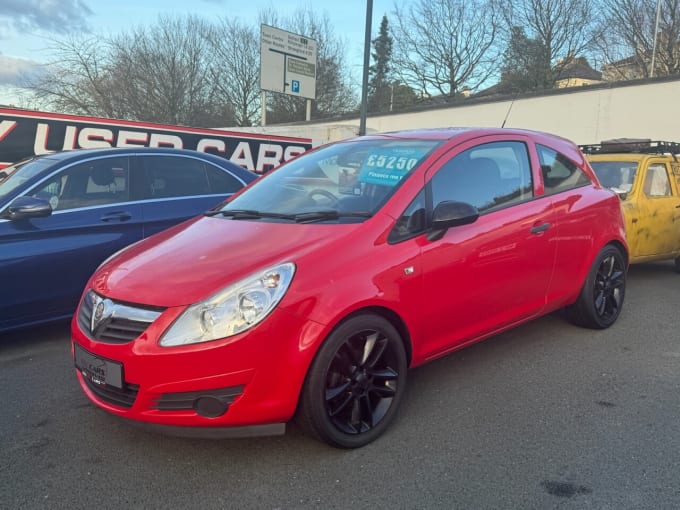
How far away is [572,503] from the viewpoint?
2.30 metres

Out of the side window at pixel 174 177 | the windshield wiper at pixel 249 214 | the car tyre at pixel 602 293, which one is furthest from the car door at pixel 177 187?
the car tyre at pixel 602 293

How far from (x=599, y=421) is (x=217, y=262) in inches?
90.7

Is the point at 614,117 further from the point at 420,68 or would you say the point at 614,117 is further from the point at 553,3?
the point at 420,68

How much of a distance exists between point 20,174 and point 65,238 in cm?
80

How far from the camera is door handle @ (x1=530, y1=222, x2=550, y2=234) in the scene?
3.63 metres

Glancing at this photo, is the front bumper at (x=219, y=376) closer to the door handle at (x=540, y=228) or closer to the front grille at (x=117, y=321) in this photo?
the front grille at (x=117, y=321)

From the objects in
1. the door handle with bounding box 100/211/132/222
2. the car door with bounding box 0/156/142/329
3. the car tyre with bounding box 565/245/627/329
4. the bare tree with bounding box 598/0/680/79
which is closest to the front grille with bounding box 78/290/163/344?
the car door with bounding box 0/156/142/329

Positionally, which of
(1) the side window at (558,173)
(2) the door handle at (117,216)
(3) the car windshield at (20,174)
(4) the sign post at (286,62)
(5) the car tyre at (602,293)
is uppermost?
(4) the sign post at (286,62)

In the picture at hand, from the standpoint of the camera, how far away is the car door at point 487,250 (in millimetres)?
3070

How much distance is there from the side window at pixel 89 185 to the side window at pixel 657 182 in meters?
5.84

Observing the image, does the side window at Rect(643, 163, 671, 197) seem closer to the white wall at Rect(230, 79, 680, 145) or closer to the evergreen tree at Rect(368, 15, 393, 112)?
the white wall at Rect(230, 79, 680, 145)

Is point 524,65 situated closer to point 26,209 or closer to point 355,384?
point 26,209

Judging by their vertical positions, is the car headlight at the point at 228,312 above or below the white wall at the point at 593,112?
below

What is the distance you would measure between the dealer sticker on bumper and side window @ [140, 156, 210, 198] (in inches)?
95.3
